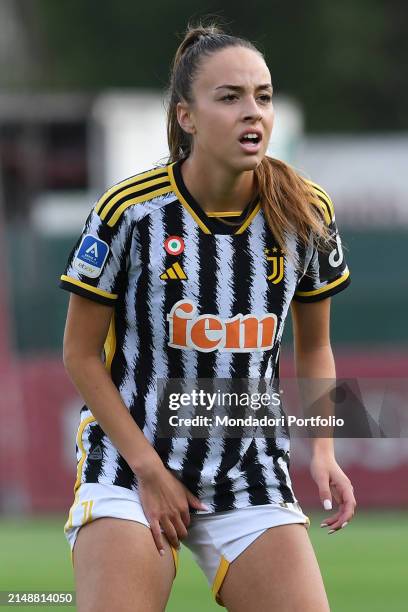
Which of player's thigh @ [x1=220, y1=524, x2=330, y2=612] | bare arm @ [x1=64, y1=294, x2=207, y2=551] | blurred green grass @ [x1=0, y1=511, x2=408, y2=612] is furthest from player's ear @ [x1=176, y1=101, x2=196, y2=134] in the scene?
blurred green grass @ [x1=0, y1=511, x2=408, y2=612]

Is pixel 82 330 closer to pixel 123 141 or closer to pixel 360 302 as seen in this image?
pixel 360 302

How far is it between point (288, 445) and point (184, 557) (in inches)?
252

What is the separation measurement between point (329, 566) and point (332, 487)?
578cm

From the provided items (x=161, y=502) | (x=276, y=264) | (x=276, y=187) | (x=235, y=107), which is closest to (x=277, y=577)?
(x=161, y=502)

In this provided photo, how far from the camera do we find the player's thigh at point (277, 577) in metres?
4.18

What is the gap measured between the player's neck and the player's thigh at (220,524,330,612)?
0.95 metres

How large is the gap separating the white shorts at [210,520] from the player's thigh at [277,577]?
0.03 metres

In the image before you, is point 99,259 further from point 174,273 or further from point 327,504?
point 327,504

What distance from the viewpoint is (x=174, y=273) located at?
435 cm

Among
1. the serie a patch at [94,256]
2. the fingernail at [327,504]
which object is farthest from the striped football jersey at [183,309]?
the fingernail at [327,504]

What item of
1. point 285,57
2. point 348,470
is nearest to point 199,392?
point 348,470

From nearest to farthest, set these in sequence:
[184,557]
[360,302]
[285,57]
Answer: [184,557] → [360,302] → [285,57]

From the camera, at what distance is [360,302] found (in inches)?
638

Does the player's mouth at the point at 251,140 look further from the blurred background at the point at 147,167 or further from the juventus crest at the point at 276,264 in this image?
the blurred background at the point at 147,167
